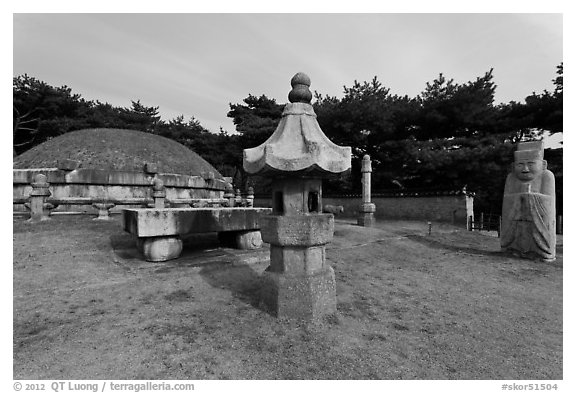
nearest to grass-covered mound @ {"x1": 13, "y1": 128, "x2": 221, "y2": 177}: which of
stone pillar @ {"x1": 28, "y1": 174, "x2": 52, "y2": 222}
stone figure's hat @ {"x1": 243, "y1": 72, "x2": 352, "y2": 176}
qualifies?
stone pillar @ {"x1": 28, "y1": 174, "x2": 52, "y2": 222}

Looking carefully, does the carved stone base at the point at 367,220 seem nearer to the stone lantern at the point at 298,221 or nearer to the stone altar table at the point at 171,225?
the stone altar table at the point at 171,225

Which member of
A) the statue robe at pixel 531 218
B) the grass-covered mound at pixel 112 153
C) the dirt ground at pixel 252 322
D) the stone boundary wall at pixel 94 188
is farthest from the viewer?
the grass-covered mound at pixel 112 153

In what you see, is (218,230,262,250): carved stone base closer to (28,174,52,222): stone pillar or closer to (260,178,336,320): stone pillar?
(260,178,336,320): stone pillar

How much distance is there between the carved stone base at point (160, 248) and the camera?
17.8ft

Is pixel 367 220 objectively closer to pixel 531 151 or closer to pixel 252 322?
pixel 531 151

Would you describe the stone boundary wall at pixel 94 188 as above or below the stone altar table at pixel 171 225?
above

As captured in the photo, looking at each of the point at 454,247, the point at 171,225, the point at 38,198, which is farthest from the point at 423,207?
the point at 38,198

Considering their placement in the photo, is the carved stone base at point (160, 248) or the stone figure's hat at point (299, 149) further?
the carved stone base at point (160, 248)

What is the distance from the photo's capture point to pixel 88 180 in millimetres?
11961

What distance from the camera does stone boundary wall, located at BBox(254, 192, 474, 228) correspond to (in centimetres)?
1549

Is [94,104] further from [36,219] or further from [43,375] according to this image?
[43,375]

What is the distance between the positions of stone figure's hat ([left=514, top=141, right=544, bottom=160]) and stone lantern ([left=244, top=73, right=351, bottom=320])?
673 centimetres

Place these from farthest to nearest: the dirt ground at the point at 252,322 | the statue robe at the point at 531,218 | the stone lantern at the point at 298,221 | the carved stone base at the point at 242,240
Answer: the statue robe at the point at 531,218 → the carved stone base at the point at 242,240 → the stone lantern at the point at 298,221 → the dirt ground at the point at 252,322

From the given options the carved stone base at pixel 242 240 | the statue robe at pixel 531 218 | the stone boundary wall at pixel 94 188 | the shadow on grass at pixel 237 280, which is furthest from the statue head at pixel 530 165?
the stone boundary wall at pixel 94 188
